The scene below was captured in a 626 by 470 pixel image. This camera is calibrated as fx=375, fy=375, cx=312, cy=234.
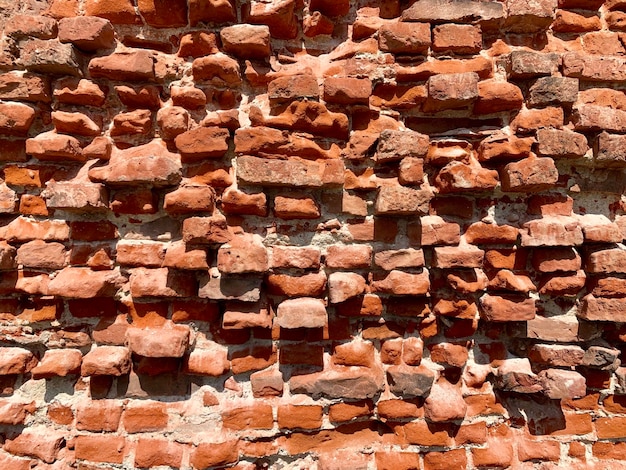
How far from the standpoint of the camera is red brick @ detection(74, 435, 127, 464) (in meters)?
1.49

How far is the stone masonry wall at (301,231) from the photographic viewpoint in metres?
1.50

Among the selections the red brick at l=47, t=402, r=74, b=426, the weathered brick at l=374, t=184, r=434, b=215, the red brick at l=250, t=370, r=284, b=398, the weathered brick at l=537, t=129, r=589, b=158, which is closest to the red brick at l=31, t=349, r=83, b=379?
the red brick at l=47, t=402, r=74, b=426

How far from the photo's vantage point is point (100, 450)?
1494mm

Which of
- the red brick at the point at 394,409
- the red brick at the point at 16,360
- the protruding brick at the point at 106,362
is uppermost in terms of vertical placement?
the protruding brick at the point at 106,362

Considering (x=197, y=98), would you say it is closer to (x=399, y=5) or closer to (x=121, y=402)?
(x=399, y=5)

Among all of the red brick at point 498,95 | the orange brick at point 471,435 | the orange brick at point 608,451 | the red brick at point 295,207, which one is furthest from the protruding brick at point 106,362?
the orange brick at point 608,451

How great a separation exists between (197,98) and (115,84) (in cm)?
36

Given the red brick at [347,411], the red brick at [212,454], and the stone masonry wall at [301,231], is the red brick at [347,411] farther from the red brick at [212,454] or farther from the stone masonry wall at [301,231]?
the red brick at [212,454]

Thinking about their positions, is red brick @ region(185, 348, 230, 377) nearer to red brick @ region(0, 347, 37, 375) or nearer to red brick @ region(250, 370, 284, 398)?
red brick @ region(250, 370, 284, 398)

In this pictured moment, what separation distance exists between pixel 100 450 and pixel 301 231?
1.19m

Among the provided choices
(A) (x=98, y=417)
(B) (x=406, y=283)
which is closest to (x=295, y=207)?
(B) (x=406, y=283)

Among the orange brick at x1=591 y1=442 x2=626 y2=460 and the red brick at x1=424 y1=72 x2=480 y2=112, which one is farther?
the orange brick at x1=591 y1=442 x2=626 y2=460

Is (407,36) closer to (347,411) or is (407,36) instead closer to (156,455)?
(347,411)

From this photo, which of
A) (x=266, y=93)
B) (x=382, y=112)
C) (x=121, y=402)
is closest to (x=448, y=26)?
(x=382, y=112)
